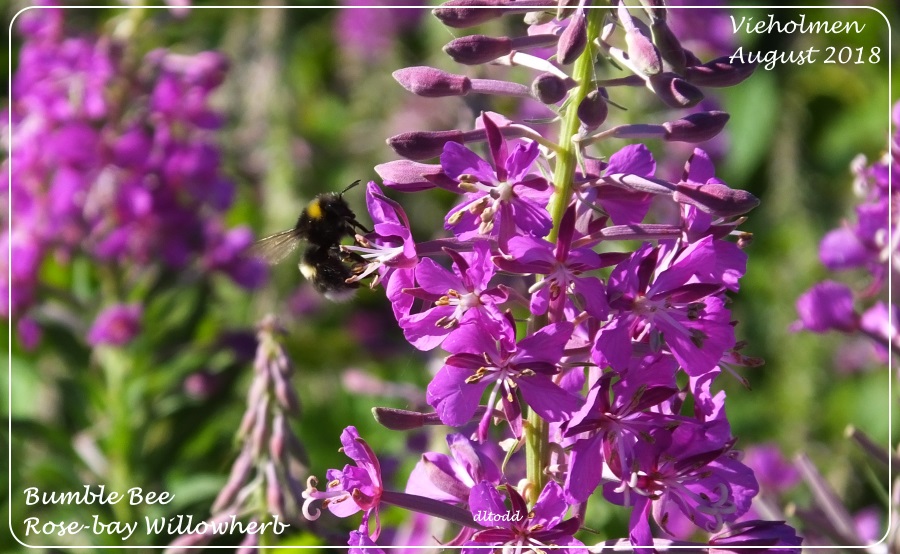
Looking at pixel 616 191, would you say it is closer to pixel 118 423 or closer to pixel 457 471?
pixel 457 471

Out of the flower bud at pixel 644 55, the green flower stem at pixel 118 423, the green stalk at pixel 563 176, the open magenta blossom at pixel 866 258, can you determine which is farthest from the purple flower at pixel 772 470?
the flower bud at pixel 644 55

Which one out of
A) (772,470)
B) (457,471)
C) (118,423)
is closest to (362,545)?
(457,471)

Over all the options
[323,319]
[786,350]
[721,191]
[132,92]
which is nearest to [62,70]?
[132,92]

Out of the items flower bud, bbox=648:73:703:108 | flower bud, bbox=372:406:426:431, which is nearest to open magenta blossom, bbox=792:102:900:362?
flower bud, bbox=648:73:703:108

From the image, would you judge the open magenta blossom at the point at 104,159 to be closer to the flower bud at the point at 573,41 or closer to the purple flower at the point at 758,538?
the flower bud at the point at 573,41

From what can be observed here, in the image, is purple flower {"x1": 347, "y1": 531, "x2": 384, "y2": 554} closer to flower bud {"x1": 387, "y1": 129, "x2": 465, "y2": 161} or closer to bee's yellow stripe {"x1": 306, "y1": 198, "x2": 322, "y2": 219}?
flower bud {"x1": 387, "y1": 129, "x2": 465, "y2": 161}

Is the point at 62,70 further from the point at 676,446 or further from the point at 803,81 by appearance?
the point at 803,81
